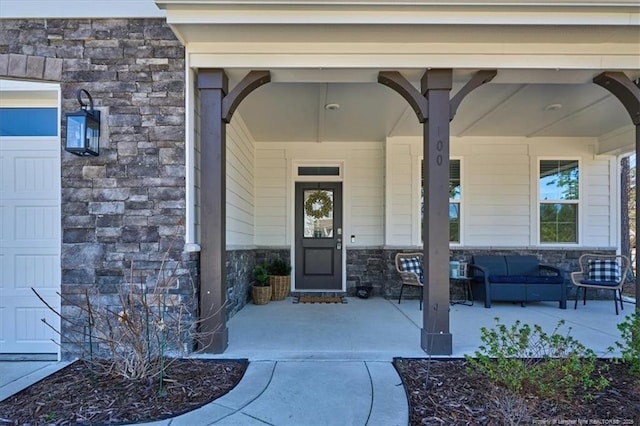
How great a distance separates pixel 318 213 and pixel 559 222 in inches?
160

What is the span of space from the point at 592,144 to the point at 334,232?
4.53m

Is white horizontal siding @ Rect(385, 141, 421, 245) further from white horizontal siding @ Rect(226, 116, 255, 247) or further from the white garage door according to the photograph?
the white garage door

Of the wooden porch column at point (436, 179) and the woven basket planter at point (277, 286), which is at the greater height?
the wooden porch column at point (436, 179)

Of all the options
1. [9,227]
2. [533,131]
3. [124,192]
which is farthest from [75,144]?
[533,131]

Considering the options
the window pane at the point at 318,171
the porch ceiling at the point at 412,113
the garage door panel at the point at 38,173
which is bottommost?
the garage door panel at the point at 38,173

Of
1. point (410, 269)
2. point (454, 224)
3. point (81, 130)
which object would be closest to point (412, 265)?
point (410, 269)

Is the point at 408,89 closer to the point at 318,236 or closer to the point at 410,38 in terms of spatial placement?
the point at 410,38

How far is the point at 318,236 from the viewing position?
640 cm

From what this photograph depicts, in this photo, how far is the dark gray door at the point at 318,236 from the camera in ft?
20.8

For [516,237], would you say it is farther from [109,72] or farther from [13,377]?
[13,377]

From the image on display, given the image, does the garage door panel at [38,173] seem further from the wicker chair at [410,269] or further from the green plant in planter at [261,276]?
the wicker chair at [410,269]

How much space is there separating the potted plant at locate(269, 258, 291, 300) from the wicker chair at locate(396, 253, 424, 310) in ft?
5.84

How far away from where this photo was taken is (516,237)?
20.2 feet

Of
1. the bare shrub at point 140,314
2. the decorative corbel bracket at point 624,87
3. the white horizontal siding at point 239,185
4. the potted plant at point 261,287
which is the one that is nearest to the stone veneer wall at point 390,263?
the potted plant at point 261,287
